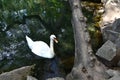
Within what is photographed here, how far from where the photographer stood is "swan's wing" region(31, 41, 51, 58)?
7024 millimetres

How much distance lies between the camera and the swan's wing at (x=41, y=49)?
702 cm

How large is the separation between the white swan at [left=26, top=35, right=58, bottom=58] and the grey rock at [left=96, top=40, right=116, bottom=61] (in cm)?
128

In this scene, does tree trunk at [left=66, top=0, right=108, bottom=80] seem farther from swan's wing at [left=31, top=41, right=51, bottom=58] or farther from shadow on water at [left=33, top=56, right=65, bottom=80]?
swan's wing at [left=31, top=41, right=51, bottom=58]

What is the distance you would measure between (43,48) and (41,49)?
6 cm

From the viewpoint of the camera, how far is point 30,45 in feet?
24.1

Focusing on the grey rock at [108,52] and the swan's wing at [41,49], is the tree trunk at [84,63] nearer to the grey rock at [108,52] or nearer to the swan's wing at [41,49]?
the grey rock at [108,52]

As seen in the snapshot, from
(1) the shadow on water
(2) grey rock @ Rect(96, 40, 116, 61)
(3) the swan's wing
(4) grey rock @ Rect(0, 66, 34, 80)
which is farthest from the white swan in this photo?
(2) grey rock @ Rect(96, 40, 116, 61)

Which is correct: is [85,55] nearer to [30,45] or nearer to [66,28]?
Answer: [30,45]

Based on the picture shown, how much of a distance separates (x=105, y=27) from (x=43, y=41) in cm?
167

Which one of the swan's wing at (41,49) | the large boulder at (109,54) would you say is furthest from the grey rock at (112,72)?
the swan's wing at (41,49)

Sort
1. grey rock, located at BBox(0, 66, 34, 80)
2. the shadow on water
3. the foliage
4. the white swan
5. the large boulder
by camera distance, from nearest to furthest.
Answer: grey rock, located at BBox(0, 66, 34, 80), the large boulder, the shadow on water, the white swan, the foliage

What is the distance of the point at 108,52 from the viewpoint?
6148 millimetres

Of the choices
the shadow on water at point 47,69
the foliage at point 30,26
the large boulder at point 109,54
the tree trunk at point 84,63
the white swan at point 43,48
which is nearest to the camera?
the tree trunk at point 84,63

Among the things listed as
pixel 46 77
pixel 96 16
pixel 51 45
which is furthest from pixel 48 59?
pixel 96 16
